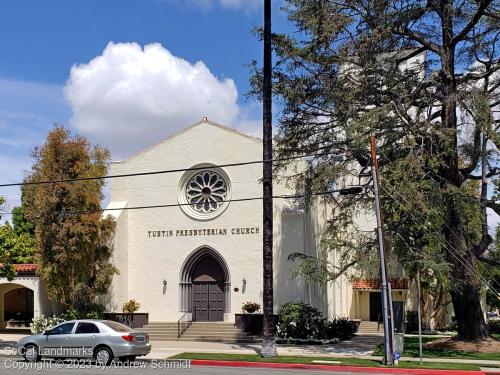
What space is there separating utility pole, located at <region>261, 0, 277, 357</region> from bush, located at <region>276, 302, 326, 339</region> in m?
5.81

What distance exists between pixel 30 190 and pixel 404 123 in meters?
19.7

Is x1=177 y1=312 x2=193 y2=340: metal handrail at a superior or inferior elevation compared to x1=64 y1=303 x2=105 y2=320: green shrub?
inferior

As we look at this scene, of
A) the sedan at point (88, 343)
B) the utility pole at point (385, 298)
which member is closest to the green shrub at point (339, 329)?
the utility pole at point (385, 298)

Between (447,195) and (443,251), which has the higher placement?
(447,195)

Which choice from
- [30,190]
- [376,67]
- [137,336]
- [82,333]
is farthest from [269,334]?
[30,190]

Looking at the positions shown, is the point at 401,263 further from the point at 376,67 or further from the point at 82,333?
the point at 82,333

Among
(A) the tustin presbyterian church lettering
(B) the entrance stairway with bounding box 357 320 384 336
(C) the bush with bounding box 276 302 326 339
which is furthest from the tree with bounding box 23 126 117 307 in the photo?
(B) the entrance stairway with bounding box 357 320 384 336

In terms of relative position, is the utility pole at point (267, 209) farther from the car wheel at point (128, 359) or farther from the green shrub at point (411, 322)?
the green shrub at point (411, 322)

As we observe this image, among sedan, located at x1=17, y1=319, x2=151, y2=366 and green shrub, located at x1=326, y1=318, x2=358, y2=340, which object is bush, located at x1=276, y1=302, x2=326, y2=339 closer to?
green shrub, located at x1=326, y1=318, x2=358, y2=340

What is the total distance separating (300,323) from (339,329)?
247 cm

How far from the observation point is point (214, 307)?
Result: 1293 inches

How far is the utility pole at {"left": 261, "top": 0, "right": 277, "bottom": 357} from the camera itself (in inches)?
846

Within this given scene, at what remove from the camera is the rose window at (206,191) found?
33344mm

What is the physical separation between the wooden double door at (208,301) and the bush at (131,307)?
116 inches
